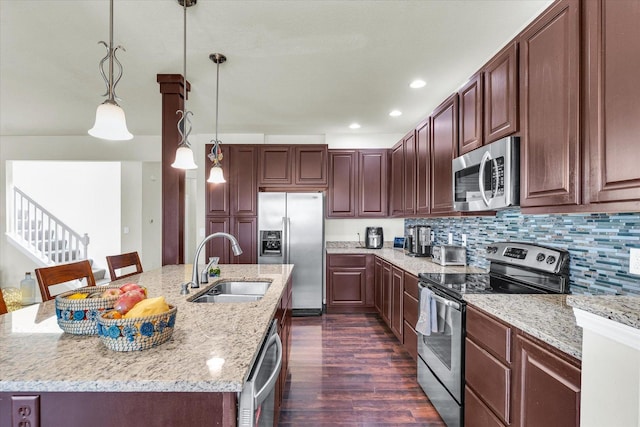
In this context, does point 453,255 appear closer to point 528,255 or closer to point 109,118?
point 528,255

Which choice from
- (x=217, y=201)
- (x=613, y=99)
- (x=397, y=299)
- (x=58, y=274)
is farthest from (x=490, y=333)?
(x=217, y=201)

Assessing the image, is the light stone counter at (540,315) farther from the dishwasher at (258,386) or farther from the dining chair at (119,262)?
the dining chair at (119,262)

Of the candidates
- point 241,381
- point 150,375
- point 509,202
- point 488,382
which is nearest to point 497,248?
point 509,202

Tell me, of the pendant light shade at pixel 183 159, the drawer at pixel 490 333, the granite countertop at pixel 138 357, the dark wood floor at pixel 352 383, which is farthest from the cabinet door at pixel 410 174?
the granite countertop at pixel 138 357

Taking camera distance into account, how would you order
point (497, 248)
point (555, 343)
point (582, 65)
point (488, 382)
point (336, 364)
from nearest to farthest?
point (555, 343) < point (582, 65) < point (488, 382) < point (497, 248) < point (336, 364)

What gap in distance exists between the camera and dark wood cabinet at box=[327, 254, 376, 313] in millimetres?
4051

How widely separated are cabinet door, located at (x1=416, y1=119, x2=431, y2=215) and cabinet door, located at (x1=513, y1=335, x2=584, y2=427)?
1776 mm

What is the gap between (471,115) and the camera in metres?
2.13

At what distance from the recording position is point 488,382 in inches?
58.1

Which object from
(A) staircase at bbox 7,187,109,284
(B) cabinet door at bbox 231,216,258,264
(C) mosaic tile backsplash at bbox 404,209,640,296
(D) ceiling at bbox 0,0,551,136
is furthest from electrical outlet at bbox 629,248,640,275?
(A) staircase at bbox 7,187,109,284

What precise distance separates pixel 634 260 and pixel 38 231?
285 inches

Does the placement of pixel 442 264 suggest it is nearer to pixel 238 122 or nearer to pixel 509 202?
pixel 509 202

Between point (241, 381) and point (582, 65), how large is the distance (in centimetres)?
171

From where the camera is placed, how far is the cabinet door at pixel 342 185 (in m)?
4.32
